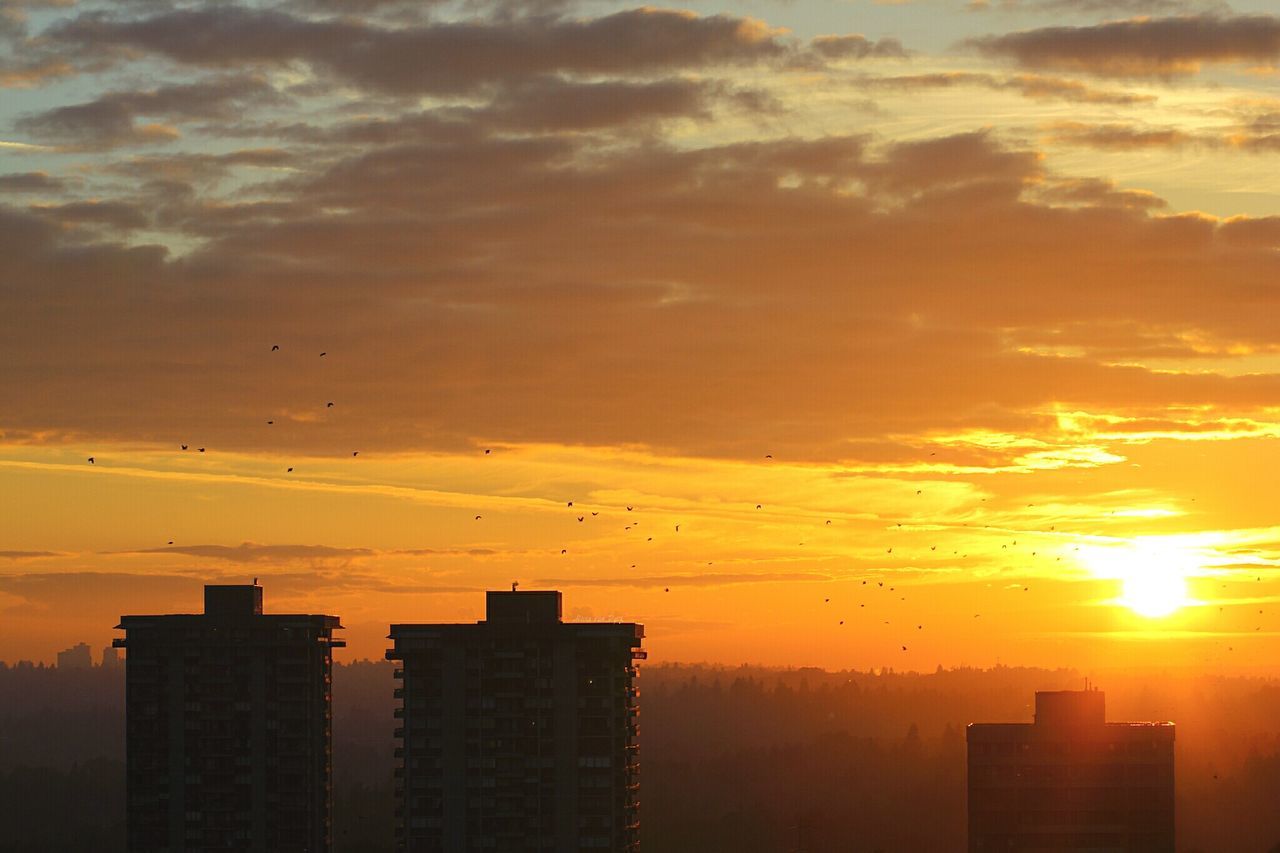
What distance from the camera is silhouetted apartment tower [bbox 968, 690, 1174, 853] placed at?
165375 millimetres

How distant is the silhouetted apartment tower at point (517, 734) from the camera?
18125 cm

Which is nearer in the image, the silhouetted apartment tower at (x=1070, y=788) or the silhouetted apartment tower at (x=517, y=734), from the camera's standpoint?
the silhouetted apartment tower at (x=1070, y=788)

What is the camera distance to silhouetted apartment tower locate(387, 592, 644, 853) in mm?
181250

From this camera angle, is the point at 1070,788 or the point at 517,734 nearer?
the point at 1070,788

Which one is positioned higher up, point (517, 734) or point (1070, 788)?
point (517, 734)

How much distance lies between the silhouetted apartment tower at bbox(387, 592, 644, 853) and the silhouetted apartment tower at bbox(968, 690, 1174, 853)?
32466 mm

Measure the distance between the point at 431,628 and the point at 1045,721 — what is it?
174 ft

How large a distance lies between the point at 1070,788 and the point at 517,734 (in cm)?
4718

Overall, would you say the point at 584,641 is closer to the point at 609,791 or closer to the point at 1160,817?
the point at 609,791

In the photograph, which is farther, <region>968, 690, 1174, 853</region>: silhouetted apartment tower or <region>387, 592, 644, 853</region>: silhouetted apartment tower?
<region>387, 592, 644, 853</region>: silhouetted apartment tower

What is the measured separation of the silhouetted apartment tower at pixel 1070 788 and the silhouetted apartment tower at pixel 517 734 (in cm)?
3247

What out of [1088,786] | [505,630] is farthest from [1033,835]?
[505,630]

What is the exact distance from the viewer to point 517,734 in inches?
7219

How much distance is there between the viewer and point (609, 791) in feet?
596
